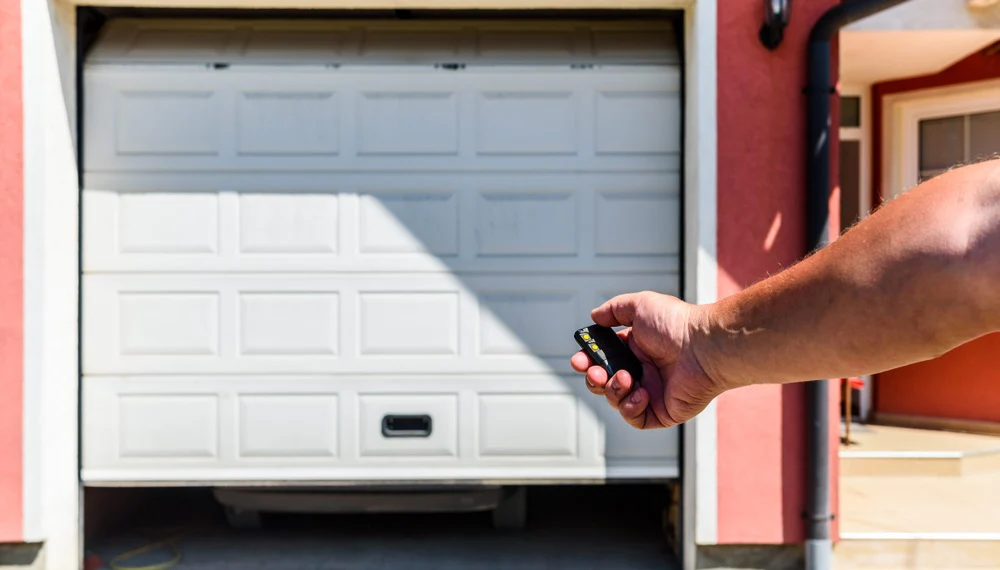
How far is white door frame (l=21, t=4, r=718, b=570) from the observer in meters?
3.82

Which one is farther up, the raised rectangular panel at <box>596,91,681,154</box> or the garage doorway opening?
the raised rectangular panel at <box>596,91,681,154</box>

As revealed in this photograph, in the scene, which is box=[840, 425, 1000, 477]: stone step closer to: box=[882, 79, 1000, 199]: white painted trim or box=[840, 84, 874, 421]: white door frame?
box=[840, 84, 874, 421]: white door frame

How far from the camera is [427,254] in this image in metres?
4.11

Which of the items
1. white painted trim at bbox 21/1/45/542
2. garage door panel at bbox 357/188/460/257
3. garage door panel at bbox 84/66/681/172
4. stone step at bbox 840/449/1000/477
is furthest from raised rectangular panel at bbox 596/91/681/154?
white painted trim at bbox 21/1/45/542

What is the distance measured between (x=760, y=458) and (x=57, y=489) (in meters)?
3.81

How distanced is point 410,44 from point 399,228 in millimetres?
1084

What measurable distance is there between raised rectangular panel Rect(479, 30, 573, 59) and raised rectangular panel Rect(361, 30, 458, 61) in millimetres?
195

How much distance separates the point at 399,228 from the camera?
411 cm

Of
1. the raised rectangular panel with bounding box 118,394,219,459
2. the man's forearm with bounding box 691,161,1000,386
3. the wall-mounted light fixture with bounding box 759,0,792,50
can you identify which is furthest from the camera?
Answer: the raised rectangular panel with bounding box 118,394,219,459

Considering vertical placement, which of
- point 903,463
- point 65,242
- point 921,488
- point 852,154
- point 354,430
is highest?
point 852,154

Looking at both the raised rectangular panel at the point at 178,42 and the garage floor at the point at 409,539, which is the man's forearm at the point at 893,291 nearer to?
the garage floor at the point at 409,539

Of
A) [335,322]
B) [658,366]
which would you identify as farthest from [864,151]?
[658,366]

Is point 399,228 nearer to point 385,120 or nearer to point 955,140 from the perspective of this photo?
point 385,120

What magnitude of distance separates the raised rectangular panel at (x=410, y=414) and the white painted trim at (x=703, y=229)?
1.35 metres
